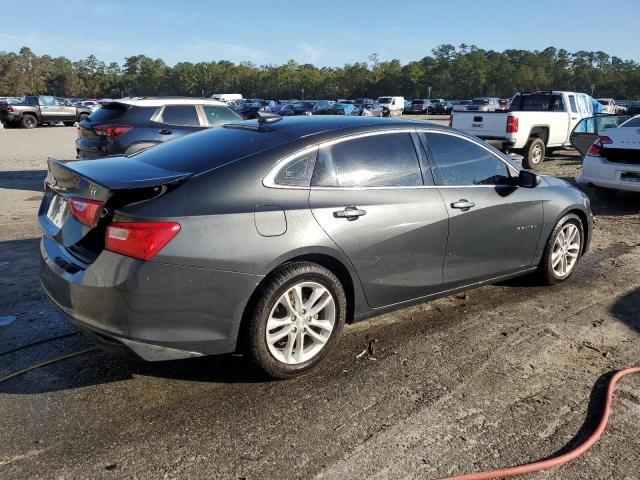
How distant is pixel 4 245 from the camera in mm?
6340

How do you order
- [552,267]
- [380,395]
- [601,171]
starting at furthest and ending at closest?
1. [601,171]
2. [552,267]
3. [380,395]

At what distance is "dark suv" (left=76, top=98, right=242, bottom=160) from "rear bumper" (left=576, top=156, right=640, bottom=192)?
6639mm

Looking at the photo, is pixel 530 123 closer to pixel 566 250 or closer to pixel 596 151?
pixel 596 151

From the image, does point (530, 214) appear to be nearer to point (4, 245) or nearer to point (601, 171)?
point (601, 171)

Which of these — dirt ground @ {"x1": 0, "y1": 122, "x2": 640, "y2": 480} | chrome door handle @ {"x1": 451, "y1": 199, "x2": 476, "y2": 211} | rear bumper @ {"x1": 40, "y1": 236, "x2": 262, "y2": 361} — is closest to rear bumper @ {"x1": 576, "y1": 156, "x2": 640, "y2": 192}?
dirt ground @ {"x1": 0, "y1": 122, "x2": 640, "y2": 480}

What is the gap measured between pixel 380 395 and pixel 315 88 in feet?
369

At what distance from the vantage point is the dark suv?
9.45 m

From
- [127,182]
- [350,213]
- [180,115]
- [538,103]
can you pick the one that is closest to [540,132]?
[538,103]

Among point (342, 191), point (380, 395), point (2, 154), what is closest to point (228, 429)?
point (380, 395)

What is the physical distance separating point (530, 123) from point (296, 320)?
1180 cm

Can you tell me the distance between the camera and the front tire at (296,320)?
10.7 feet

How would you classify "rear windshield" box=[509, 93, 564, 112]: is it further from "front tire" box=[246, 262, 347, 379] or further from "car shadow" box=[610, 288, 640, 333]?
"front tire" box=[246, 262, 347, 379]

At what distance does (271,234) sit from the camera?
3219 millimetres

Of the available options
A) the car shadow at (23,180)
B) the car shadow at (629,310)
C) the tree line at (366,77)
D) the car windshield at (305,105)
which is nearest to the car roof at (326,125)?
the car shadow at (629,310)
